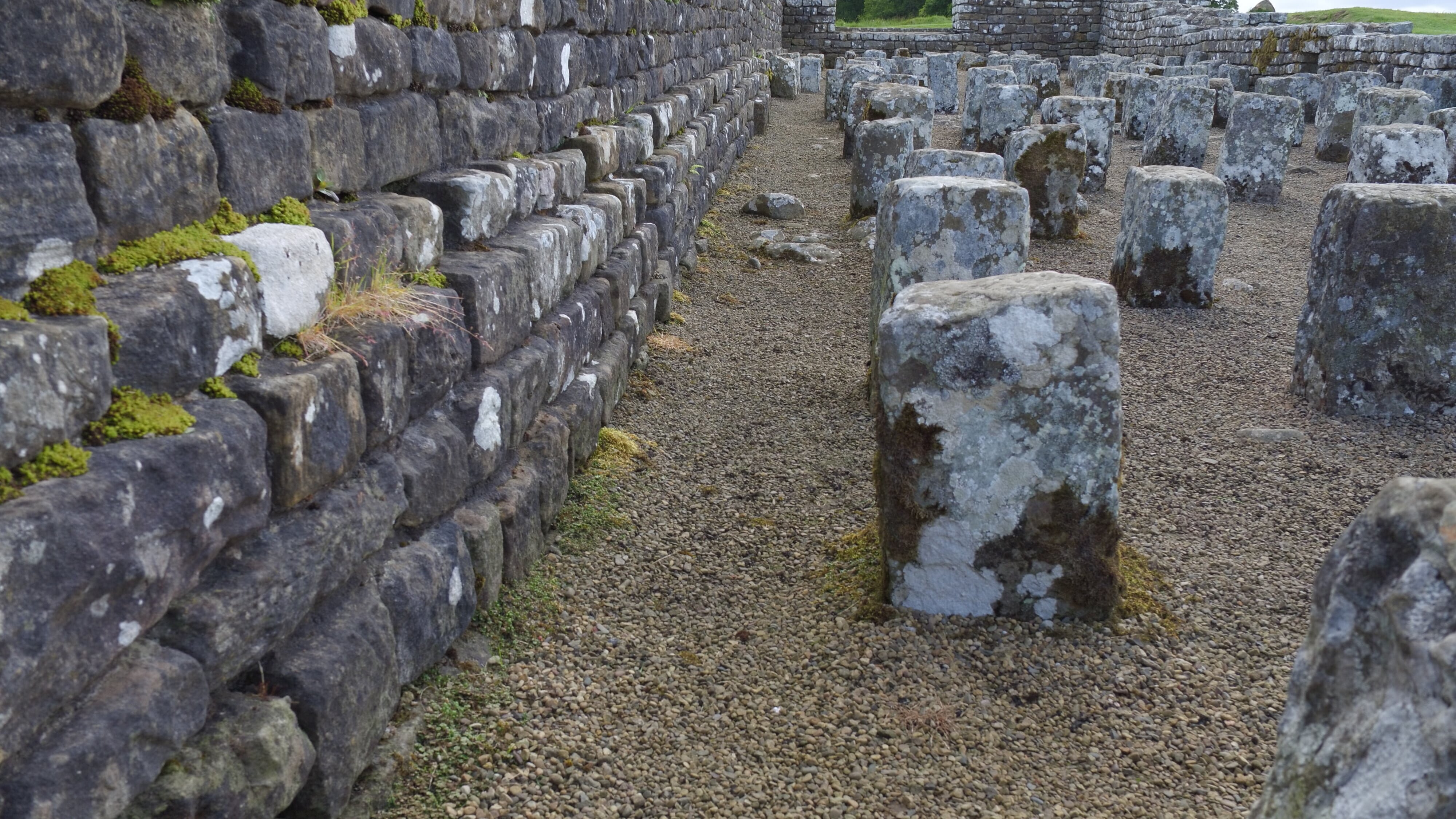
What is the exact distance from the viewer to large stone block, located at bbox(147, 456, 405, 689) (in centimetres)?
189

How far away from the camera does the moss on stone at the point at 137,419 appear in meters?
1.70

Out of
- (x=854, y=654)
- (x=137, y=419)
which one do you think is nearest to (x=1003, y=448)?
(x=854, y=654)

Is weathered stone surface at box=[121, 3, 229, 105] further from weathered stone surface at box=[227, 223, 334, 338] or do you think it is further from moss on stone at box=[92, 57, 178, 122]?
weathered stone surface at box=[227, 223, 334, 338]

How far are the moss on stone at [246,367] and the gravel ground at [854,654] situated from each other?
1.04 m

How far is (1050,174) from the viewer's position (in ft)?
29.5

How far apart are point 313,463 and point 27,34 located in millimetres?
959

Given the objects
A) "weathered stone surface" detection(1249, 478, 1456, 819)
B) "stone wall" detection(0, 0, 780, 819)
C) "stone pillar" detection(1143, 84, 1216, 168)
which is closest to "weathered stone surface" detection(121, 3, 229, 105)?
"stone wall" detection(0, 0, 780, 819)

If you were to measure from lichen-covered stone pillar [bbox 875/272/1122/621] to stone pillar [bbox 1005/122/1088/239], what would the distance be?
605 cm

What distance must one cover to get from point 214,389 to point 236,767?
2.31ft

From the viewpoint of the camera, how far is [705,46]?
1055cm

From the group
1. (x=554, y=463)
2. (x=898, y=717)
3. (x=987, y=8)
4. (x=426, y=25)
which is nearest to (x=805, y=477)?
(x=554, y=463)

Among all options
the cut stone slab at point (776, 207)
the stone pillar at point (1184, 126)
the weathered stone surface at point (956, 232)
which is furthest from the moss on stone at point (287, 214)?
the stone pillar at point (1184, 126)

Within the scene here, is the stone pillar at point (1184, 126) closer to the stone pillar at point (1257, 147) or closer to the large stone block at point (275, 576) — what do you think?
the stone pillar at point (1257, 147)

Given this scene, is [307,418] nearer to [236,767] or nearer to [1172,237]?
[236,767]
